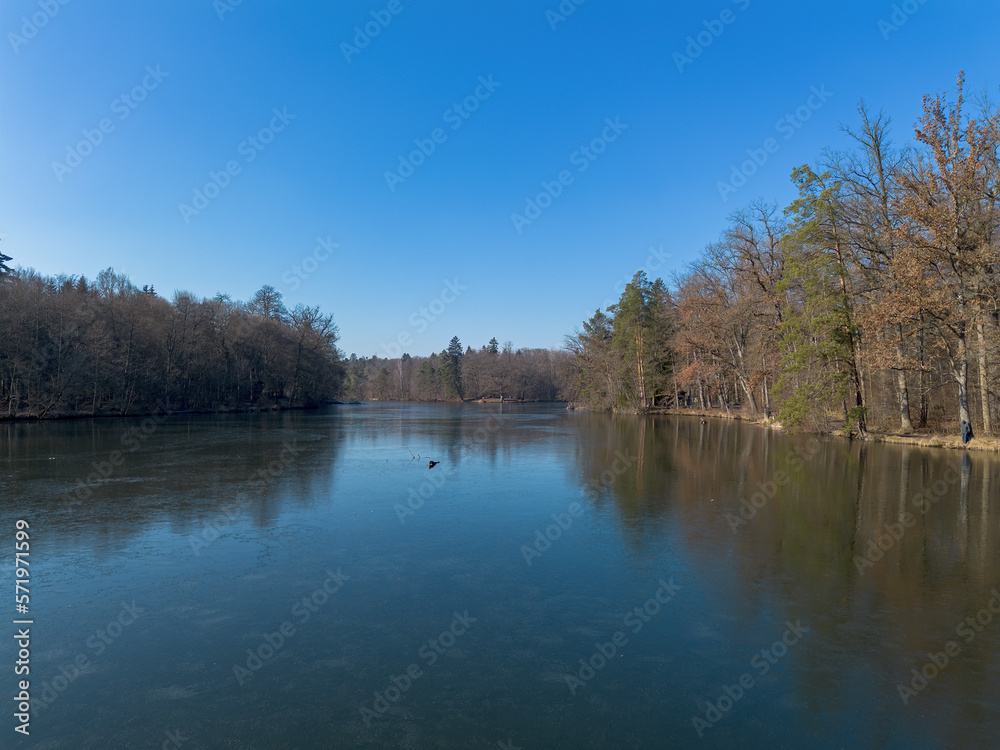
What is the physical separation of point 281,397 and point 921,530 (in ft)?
200

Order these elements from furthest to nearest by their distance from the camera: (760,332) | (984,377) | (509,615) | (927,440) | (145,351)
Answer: (145,351)
(760,332)
(927,440)
(984,377)
(509,615)

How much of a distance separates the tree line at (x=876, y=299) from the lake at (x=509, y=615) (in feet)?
28.1

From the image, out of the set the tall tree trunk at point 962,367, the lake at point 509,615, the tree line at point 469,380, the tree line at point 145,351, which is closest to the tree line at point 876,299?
the tall tree trunk at point 962,367

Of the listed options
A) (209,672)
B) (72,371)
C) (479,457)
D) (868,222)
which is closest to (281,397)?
(72,371)

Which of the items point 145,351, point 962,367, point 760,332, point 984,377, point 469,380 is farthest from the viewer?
point 469,380

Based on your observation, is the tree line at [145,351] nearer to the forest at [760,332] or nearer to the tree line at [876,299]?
the forest at [760,332]

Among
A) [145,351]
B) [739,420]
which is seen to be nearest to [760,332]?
[739,420]

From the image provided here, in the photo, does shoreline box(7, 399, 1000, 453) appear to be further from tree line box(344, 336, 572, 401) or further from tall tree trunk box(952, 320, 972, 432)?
tree line box(344, 336, 572, 401)

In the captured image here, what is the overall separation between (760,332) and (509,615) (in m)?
30.9

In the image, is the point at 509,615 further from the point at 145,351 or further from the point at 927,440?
the point at 145,351

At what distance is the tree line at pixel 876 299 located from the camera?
18031 millimetres

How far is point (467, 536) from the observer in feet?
29.2

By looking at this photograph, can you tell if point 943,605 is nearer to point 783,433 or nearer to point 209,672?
point 209,672

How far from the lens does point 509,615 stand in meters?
5.79
